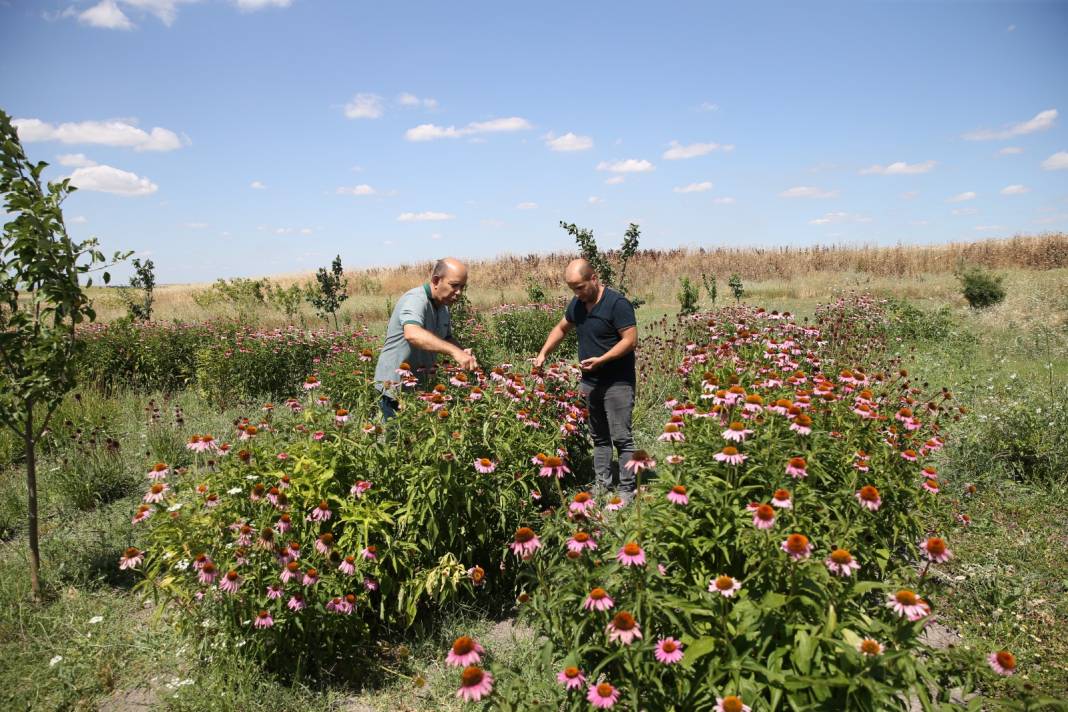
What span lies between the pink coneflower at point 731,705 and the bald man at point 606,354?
94.5 inches

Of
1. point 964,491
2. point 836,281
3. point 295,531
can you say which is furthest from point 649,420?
point 836,281

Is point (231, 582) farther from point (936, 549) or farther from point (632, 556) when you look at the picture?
point (936, 549)

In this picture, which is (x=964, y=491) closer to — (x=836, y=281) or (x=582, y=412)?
(x=582, y=412)

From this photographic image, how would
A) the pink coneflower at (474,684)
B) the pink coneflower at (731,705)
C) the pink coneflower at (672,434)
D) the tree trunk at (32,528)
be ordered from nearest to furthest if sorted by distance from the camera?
1. the pink coneflower at (731,705)
2. the pink coneflower at (474,684)
3. the pink coneflower at (672,434)
4. the tree trunk at (32,528)

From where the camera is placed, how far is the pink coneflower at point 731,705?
58.3 inches

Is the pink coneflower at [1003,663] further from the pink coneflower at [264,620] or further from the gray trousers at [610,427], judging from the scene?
the pink coneflower at [264,620]

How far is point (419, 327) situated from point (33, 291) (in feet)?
7.71

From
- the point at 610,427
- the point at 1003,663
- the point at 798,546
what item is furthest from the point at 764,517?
the point at 610,427

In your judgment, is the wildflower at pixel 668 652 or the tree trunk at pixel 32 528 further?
the tree trunk at pixel 32 528

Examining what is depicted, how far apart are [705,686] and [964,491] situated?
373cm

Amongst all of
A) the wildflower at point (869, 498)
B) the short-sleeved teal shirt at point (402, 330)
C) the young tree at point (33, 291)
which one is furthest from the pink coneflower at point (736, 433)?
the young tree at point (33, 291)

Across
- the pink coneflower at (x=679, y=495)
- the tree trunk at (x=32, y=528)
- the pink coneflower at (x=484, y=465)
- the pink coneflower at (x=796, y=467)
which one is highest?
the pink coneflower at (x=796, y=467)

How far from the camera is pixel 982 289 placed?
12945 millimetres

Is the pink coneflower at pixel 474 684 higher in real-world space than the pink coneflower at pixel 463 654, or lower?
lower
